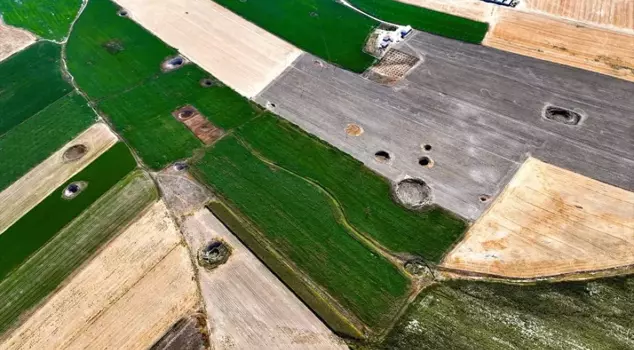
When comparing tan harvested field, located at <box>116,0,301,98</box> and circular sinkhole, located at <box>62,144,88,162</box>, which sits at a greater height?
tan harvested field, located at <box>116,0,301,98</box>

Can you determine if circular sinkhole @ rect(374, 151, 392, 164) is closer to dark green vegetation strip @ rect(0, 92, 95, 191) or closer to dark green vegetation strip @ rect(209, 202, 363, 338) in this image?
dark green vegetation strip @ rect(209, 202, 363, 338)

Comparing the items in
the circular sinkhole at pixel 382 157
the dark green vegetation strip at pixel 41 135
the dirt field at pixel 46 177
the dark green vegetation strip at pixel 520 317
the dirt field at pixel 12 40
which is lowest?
the dark green vegetation strip at pixel 520 317

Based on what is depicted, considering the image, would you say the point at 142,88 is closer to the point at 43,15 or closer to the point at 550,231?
the point at 43,15

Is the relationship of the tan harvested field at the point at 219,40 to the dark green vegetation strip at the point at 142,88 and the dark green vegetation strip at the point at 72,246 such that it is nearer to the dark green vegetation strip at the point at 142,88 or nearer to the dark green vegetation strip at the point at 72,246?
the dark green vegetation strip at the point at 142,88

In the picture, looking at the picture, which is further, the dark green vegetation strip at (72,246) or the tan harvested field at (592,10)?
the tan harvested field at (592,10)

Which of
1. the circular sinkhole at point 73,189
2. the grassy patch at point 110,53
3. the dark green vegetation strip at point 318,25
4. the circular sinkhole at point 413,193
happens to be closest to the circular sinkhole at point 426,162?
the circular sinkhole at point 413,193

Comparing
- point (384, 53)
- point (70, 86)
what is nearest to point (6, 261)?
point (70, 86)

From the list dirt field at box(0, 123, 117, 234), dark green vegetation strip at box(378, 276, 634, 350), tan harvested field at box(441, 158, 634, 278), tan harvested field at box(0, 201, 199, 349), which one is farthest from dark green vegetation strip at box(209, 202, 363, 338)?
dirt field at box(0, 123, 117, 234)
